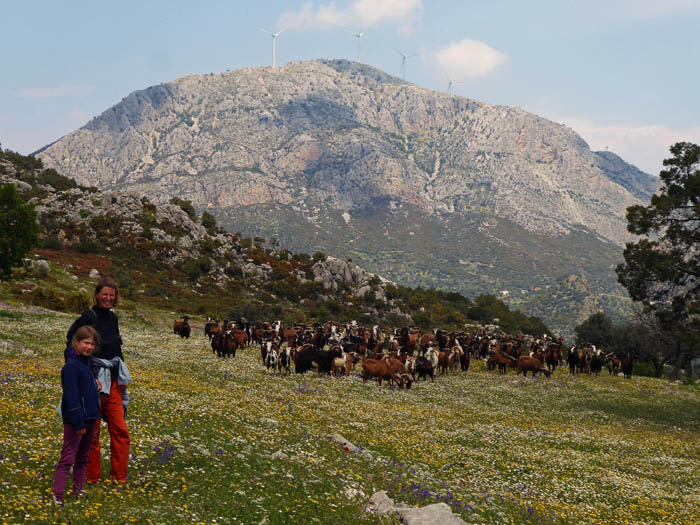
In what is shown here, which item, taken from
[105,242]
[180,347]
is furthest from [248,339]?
[105,242]

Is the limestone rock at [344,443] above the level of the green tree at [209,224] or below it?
below

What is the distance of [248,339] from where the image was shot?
48719mm

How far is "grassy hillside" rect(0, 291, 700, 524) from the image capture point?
30.2ft

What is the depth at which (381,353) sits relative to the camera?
36.3 metres

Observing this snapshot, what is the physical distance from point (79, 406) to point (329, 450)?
7867 mm

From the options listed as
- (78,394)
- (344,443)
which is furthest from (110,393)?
(344,443)

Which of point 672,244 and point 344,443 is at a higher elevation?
point 672,244

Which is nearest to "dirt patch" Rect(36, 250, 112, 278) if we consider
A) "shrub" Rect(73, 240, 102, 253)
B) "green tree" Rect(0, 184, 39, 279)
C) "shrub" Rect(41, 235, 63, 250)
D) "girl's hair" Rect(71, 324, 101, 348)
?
"shrub" Rect(73, 240, 102, 253)

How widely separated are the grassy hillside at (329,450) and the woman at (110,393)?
0.40m

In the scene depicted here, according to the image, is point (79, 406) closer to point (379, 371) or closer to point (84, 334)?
point (84, 334)

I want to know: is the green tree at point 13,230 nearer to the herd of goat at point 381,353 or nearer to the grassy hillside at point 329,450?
the grassy hillside at point 329,450

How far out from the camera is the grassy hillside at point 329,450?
920cm

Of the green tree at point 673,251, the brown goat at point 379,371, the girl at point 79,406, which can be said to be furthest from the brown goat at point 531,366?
the girl at point 79,406

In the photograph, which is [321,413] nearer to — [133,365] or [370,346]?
[133,365]
